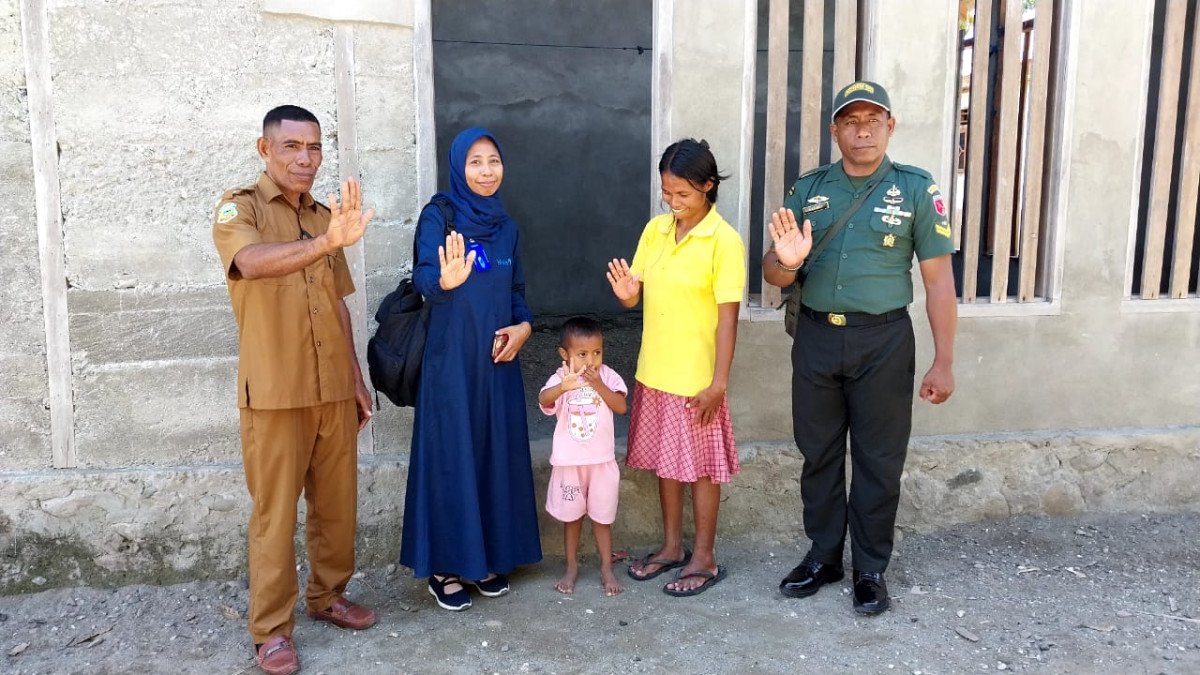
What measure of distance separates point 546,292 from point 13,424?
19.8 feet

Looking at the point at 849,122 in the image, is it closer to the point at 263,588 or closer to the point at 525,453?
the point at 525,453

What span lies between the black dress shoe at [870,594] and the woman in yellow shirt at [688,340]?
57 centimetres

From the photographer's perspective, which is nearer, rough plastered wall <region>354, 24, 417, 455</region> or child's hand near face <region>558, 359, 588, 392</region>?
child's hand near face <region>558, 359, 588, 392</region>

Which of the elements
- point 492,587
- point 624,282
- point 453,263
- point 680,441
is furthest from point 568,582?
point 453,263

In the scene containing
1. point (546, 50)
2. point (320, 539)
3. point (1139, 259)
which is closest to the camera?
point (320, 539)

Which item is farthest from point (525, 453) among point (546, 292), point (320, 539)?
point (546, 292)

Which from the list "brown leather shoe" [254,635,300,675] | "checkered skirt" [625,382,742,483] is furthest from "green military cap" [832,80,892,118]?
"brown leather shoe" [254,635,300,675]

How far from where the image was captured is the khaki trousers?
3.09 meters

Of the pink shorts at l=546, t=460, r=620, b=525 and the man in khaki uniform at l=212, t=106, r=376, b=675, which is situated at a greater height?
the man in khaki uniform at l=212, t=106, r=376, b=675

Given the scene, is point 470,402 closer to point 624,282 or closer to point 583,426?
point 583,426

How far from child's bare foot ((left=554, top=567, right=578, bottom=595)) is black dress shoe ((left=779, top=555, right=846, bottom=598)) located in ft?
2.73

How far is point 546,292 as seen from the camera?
946 cm

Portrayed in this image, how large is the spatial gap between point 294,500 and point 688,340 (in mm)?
1512

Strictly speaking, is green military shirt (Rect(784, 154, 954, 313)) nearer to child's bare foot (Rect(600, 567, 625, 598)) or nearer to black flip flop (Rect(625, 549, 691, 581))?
black flip flop (Rect(625, 549, 691, 581))
